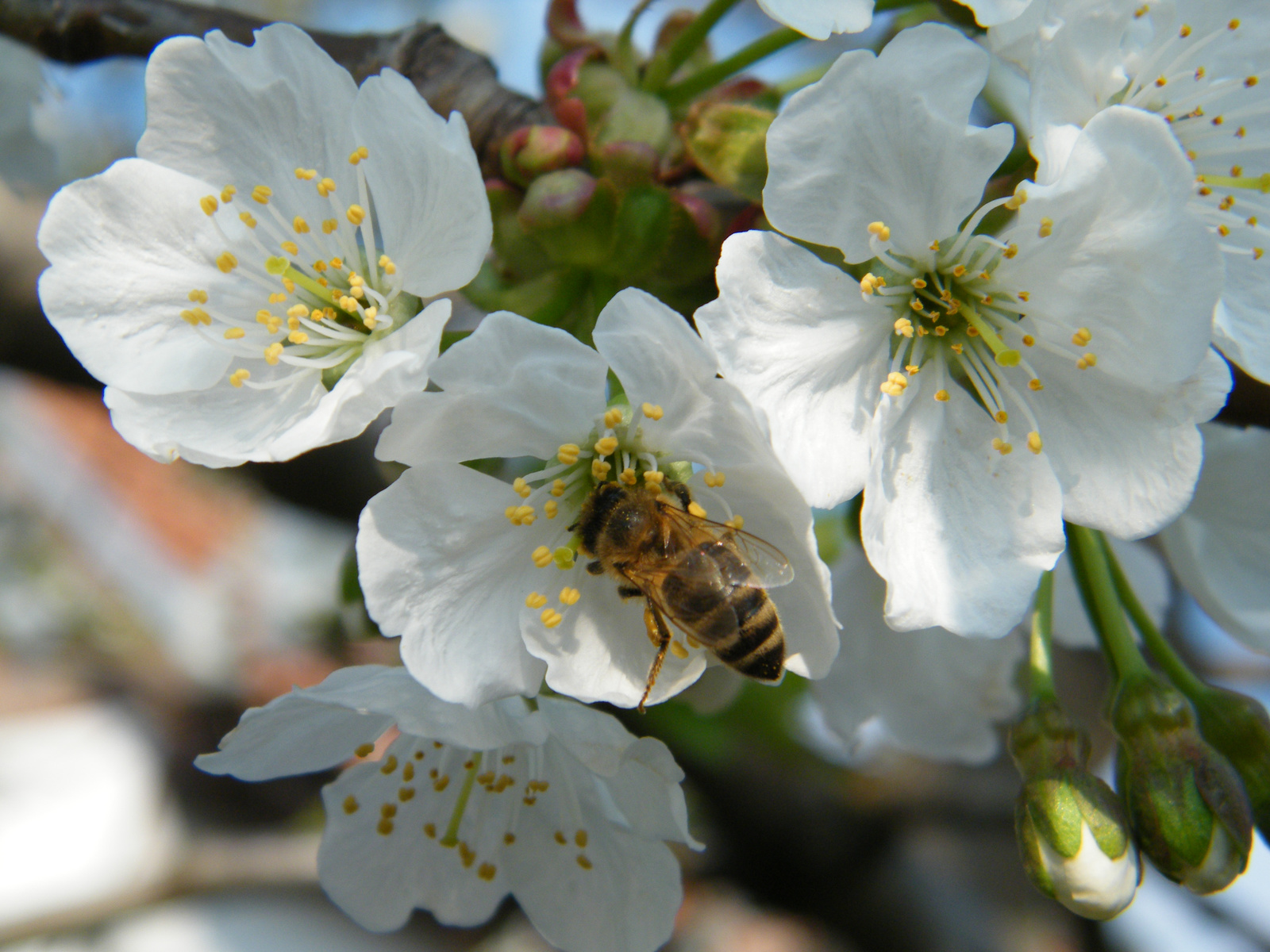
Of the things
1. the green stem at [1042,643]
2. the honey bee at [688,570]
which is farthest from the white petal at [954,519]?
the green stem at [1042,643]


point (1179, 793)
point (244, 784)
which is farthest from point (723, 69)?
point (244, 784)

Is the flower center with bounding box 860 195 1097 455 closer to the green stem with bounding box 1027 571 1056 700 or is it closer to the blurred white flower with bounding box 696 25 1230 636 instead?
the blurred white flower with bounding box 696 25 1230 636

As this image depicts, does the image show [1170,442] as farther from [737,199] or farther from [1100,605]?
[737,199]

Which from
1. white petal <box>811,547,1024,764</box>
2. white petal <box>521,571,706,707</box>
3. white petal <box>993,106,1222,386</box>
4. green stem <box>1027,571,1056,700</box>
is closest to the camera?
white petal <box>993,106,1222,386</box>

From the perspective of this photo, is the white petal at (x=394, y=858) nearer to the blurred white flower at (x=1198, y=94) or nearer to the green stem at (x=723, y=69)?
the green stem at (x=723, y=69)

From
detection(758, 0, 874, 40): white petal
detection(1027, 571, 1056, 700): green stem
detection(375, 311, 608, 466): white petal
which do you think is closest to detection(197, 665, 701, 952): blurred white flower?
detection(375, 311, 608, 466): white petal

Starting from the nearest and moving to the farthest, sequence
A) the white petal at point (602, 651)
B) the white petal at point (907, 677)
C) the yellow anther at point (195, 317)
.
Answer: the white petal at point (602, 651) < the yellow anther at point (195, 317) < the white petal at point (907, 677)
